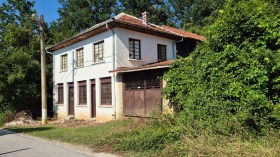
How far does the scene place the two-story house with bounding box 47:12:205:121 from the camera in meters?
16.5

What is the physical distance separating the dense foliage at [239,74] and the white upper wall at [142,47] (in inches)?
325

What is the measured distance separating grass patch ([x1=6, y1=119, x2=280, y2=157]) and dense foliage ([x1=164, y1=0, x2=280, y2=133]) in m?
0.62

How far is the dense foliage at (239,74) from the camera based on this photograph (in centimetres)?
841

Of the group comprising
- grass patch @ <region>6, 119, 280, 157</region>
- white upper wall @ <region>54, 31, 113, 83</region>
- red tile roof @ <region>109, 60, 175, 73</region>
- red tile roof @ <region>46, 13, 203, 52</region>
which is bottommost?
grass patch @ <region>6, 119, 280, 157</region>

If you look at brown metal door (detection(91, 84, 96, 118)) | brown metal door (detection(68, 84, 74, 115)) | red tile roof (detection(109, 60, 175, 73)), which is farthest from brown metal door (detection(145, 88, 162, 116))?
brown metal door (detection(68, 84, 74, 115))

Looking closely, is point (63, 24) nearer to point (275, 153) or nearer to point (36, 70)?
point (36, 70)

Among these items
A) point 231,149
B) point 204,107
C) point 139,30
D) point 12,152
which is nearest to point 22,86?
point 139,30

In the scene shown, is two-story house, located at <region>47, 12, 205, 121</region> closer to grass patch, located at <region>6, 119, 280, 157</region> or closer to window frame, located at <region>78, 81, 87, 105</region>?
window frame, located at <region>78, 81, 87, 105</region>

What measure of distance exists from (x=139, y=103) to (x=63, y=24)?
28.7 metres

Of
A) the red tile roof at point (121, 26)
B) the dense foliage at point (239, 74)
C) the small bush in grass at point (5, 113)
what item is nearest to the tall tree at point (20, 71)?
the small bush in grass at point (5, 113)

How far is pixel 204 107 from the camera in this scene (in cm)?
951

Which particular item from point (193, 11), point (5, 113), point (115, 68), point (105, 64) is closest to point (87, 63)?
point (105, 64)

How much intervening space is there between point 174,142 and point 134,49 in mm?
11743

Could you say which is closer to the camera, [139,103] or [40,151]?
[40,151]
